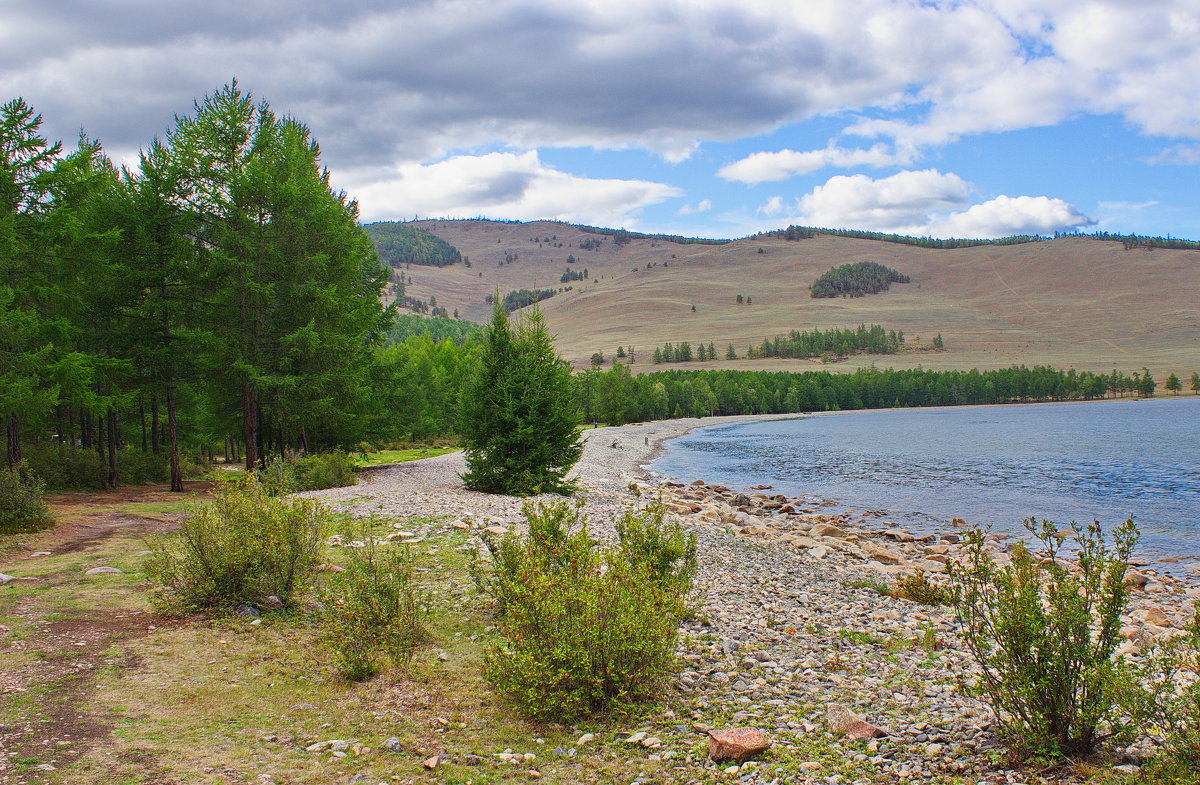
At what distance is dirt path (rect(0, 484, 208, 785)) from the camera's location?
554cm

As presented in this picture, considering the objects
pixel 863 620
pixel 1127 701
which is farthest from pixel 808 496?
pixel 1127 701

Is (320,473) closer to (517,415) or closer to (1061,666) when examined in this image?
(517,415)

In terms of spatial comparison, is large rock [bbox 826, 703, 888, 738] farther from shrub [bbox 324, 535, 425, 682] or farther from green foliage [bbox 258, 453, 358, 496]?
green foliage [bbox 258, 453, 358, 496]

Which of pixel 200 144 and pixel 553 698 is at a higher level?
pixel 200 144

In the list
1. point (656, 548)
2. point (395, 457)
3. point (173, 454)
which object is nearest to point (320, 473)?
point (173, 454)

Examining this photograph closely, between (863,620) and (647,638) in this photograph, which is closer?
(647,638)

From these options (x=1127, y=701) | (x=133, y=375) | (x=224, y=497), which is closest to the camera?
(x=1127, y=701)

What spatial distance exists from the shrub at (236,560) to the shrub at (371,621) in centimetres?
149

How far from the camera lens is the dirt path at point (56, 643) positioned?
218 inches

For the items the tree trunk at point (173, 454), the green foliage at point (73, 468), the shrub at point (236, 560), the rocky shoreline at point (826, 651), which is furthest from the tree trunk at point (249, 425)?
the shrub at point (236, 560)

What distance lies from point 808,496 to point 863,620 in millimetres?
25998

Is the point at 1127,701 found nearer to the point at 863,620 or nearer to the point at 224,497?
the point at 863,620

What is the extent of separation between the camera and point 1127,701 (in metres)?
5.30

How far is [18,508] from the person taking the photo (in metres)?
14.5
